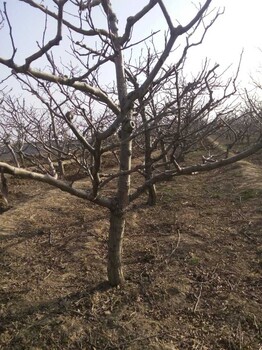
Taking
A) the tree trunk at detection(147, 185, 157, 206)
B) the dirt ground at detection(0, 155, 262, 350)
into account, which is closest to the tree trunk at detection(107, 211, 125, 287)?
the dirt ground at detection(0, 155, 262, 350)

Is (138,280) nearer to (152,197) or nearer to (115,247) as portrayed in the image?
(115,247)

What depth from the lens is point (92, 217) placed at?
6.49 meters

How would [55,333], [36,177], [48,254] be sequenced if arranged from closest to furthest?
1. [36,177]
2. [55,333]
3. [48,254]

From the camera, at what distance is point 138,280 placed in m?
3.97

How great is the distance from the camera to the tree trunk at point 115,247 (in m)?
3.40

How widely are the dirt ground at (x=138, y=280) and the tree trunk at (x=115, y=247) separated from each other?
138 millimetres

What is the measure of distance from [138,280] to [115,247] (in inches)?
27.5

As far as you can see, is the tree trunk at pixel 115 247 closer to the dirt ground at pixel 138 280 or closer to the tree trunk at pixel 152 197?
the dirt ground at pixel 138 280

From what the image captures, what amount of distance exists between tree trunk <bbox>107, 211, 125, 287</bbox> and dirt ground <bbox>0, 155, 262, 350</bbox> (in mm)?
138

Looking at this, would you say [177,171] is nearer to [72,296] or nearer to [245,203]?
[72,296]

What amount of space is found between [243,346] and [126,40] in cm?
289

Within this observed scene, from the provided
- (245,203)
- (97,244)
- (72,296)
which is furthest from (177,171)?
(245,203)

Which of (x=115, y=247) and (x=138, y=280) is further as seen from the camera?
(x=138, y=280)

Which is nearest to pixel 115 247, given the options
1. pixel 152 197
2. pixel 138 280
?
pixel 138 280
